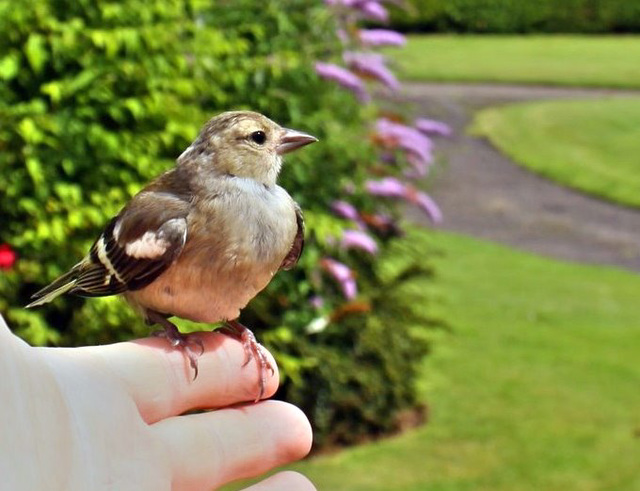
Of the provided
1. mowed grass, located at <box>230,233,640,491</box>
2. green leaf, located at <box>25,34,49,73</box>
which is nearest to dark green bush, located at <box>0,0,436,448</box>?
green leaf, located at <box>25,34,49,73</box>

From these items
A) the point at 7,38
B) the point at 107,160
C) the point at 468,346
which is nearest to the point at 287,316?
the point at 107,160

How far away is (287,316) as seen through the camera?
667 centimetres

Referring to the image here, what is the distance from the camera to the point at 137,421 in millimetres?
2754

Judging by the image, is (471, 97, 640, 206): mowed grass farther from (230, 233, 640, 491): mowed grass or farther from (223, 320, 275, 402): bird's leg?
(223, 320, 275, 402): bird's leg

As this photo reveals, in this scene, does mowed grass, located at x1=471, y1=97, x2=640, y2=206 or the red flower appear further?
mowed grass, located at x1=471, y1=97, x2=640, y2=206

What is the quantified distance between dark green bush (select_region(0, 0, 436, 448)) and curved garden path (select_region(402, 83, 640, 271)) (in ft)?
13.4

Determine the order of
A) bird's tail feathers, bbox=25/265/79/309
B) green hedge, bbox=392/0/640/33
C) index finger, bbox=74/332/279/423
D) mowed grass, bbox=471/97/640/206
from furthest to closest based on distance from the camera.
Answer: green hedge, bbox=392/0/640/33 < mowed grass, bbox=471/97/640/206 < bird's tail feathers, bbox=25/265/79/309 < index finger, bbox=74/332/279/423

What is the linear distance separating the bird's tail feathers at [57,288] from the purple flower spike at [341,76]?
3471 millimetres

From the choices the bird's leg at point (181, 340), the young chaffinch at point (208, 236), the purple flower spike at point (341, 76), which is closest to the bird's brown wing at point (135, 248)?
the young chaffinch at point (208, 236)

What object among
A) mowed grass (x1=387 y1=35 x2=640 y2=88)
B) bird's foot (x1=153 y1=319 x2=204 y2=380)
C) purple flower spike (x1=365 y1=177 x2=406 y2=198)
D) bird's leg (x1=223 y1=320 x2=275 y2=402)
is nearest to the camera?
bird's foot (x1=153 y1=319 x2=204 y2=380)


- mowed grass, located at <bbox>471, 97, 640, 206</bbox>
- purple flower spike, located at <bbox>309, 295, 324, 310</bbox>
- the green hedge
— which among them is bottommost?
the green hedge

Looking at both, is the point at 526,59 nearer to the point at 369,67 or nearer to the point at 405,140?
the point at 405,140

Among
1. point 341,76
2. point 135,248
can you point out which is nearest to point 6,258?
point 341,76

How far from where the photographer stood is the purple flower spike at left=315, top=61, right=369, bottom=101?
6.68 metres
